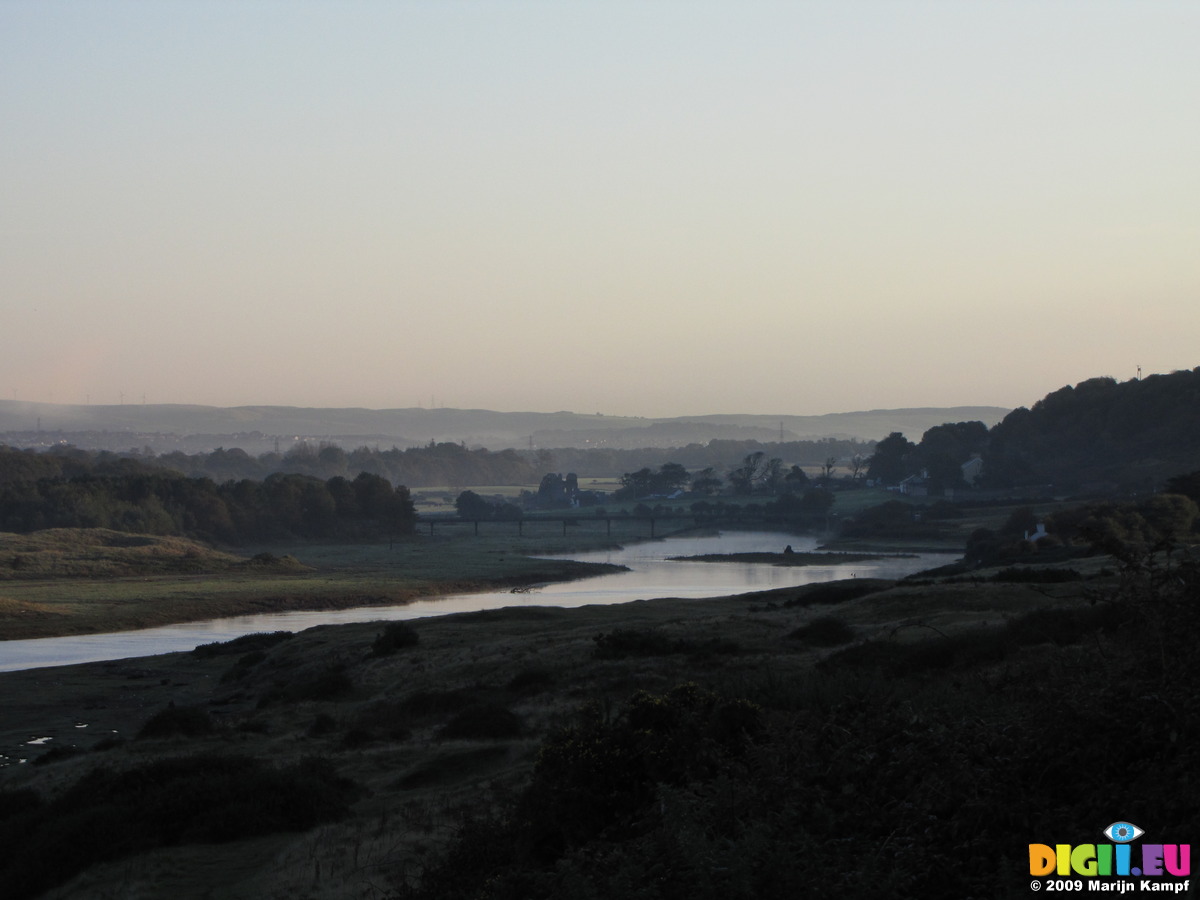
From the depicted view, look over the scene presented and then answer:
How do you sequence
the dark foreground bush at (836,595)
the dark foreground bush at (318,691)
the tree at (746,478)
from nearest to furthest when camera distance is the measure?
1. the dark foreground bush at (318,691)
2. the dark foreground bush at (836,595)
3. the tree at (746,478)

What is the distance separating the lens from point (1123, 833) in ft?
17.8

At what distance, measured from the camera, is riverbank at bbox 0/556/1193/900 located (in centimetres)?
602

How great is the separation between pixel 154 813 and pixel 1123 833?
9.80 m

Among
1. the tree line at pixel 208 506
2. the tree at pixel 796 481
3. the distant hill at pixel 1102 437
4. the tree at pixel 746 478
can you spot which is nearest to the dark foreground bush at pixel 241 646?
the tree line at pixel 208 506

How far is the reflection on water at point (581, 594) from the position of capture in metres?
43.0

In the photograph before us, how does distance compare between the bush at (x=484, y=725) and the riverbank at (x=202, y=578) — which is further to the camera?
the riverbank at (x=202, y=578)

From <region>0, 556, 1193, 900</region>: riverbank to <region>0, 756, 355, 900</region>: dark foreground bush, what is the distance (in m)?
0.10

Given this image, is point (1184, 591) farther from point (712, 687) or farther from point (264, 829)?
point (264, 829)

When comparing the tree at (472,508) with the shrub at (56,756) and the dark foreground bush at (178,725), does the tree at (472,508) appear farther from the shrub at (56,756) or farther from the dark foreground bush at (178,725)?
the shrub at (56,756)

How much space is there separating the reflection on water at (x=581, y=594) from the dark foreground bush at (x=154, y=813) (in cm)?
2676

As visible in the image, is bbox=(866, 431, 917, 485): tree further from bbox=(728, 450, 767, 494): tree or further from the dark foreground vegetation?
the dark foreground vegetation

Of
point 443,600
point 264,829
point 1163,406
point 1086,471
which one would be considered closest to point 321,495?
point 443,600

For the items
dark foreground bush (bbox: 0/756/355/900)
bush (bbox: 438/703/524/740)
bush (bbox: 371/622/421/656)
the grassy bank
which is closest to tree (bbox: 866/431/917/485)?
the grassy bank

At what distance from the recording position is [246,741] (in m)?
18.5
